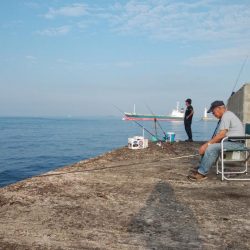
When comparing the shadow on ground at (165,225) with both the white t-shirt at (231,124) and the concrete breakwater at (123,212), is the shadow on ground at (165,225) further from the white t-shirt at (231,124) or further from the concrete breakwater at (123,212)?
the white t-shirt at (231,124)

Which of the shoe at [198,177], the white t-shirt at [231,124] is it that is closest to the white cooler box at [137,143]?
the shoe at [198,177]

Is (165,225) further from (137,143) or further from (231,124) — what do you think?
(137,143)

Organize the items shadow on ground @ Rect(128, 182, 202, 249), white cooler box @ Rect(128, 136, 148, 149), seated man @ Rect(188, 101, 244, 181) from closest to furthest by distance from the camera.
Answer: shadow on ground @ Rect(128, 182, 202, 249) < seated man @ Rect(188, 101, 244, 181) < white cooler box @ Rect(128, 136, 148, 149)

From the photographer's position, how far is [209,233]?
3.12 metres

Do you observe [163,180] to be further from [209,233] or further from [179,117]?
[179,117]

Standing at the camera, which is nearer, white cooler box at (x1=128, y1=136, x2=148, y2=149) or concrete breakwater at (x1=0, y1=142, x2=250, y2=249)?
concrete breakwater at (x1=0, y1=142, x2=250, y2=249)

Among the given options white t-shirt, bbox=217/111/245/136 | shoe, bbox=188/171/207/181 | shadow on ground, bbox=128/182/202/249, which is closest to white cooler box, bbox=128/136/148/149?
shoe, bbox=188/171/207/181

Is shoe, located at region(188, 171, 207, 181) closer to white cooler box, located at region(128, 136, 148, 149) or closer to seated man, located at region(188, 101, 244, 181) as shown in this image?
seated man, located at region(188, 101, 244, 181)

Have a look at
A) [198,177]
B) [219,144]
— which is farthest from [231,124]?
[198,177]

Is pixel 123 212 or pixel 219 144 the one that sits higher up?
pixel 219 144

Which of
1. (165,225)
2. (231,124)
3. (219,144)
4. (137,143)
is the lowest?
(165,225)

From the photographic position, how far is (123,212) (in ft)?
12.4

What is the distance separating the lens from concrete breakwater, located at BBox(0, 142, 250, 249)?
293cm

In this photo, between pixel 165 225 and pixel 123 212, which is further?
pixel 123 212
